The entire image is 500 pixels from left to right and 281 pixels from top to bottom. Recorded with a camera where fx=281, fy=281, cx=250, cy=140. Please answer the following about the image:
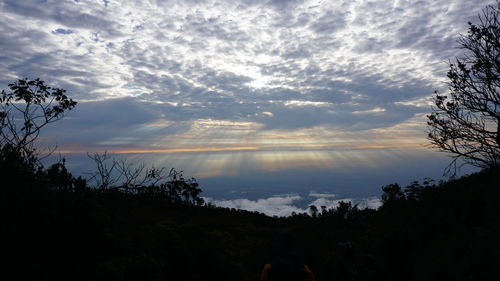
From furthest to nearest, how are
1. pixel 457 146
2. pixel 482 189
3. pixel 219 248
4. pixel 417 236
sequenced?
pixel 457 146 → pixel 482 189 → pixel 417 236 → pixel 219 248

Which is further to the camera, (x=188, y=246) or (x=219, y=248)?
(x=219, y=248)

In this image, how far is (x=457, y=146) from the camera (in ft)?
36.7

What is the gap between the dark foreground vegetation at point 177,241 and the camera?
5512 mm

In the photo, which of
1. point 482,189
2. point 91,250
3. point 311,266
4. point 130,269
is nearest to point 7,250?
point 91,250

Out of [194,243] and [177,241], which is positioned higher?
[177,241]

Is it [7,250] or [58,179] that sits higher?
[58,179]

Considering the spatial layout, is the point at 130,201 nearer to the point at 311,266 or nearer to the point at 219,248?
the point at 219,248

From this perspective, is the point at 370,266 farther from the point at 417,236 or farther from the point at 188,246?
the point at 188,246

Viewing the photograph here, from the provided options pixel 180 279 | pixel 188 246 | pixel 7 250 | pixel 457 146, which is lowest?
pixel 180 279

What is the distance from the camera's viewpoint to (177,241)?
771 cm

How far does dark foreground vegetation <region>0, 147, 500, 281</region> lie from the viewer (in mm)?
5512

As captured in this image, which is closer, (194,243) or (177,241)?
(177,241)

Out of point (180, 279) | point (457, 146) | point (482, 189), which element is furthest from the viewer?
point (457, 146)

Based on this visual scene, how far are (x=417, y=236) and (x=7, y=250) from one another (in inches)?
427
